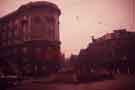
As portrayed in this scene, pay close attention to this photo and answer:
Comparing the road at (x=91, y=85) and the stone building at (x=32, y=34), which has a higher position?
the stone building at (x=32, y=34)

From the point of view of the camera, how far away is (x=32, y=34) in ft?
9.06

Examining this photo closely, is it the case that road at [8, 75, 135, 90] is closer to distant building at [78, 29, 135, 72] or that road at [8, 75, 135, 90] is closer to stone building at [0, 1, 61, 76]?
distant building at [78, 29, 135, 72]

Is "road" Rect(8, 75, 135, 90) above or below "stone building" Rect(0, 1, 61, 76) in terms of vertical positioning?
below

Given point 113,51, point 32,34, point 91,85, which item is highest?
point 32,34

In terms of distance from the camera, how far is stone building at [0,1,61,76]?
2.75m

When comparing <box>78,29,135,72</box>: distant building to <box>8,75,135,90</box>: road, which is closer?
<box>8,75,135,90</box>: road

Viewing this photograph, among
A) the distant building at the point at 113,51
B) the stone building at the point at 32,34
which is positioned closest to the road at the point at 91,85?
the distant building at the point at 113,51

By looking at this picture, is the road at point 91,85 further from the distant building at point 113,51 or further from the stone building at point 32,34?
the stone building at point 32,34

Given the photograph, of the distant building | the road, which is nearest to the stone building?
the road

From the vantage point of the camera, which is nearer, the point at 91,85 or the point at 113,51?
the point at 91,85

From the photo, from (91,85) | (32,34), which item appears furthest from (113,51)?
(32,34)

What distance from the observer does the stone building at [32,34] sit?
2747 millimetres

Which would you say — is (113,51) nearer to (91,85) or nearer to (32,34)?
(91,85)

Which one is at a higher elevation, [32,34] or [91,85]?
[32,34]
